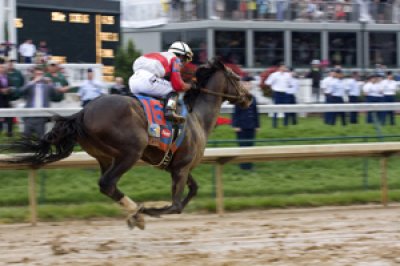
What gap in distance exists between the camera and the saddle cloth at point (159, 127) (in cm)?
775

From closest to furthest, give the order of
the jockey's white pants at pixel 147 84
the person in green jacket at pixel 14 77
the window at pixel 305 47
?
1. the jockey's white pants at pixel 147 84
2. the person in green jacket at pixel 14 77
3. the window at pixel 305 47

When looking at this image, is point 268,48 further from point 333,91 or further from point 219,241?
point 219,241

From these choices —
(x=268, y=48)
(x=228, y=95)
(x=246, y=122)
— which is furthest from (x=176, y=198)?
(x=268, y=48)

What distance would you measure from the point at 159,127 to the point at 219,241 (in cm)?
119

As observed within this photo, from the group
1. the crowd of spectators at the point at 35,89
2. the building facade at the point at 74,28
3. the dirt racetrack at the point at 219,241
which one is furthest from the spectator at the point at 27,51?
the dirt racetrack at the point at 219,241

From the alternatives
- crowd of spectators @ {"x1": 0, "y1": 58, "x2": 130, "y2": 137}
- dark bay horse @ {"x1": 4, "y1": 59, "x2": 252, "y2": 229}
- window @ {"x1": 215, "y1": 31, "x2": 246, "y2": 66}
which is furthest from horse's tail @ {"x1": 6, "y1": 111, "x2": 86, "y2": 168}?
window @ {"x1": 215, "y1": 31, "x2": 246, "y2": 66}

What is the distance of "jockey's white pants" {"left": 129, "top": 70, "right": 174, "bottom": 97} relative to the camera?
7.90m

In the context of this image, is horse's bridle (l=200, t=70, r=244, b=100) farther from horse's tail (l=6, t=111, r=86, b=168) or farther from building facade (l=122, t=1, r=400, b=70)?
building facade (l=122, t=1, r=400, b=70)

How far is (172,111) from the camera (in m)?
7.89

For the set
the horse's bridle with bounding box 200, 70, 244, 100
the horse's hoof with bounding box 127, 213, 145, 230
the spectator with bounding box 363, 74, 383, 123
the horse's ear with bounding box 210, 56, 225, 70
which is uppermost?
the horse's ear with bounding box 210, 56, 225, 70

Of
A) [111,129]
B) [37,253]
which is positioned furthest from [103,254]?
[111,129]

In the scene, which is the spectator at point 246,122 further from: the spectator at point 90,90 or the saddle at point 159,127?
the saddle at point 159,127

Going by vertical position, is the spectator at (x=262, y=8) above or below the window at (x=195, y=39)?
above

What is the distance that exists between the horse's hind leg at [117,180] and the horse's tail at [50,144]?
0.42 metres
